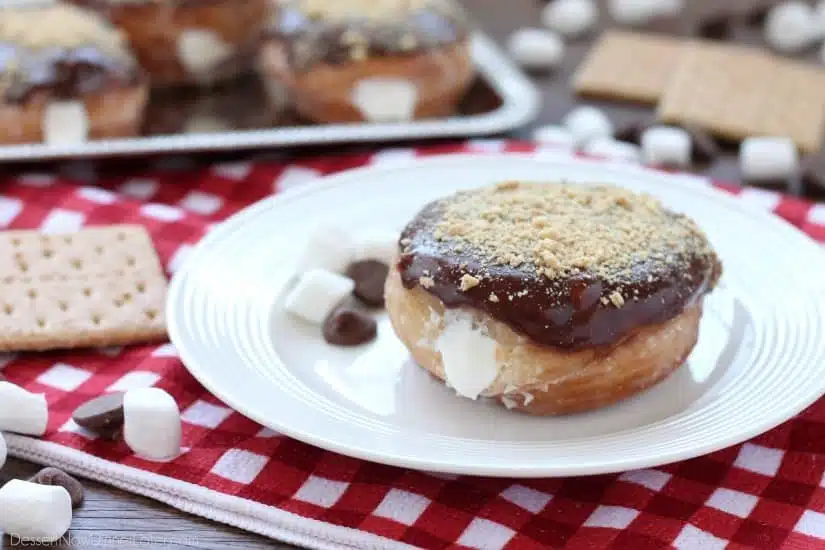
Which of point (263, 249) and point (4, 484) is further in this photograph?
point (263, 249)

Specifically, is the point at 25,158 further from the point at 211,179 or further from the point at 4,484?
the point at 4,484

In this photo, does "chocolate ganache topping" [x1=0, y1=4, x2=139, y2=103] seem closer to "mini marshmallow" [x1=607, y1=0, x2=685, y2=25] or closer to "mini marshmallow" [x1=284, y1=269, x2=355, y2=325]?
"mini marshmallow" [x1=284, y1=269, x2=355, y2=325]

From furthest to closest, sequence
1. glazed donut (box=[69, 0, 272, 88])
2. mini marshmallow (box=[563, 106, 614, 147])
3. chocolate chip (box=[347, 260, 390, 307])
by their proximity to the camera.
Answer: glazed donut (box=[69, 0, 272, 88]) < mini marshmallow (box=[563, 106, 614, 147]) < chocolate chip (box=[347, 260, 390, 307])

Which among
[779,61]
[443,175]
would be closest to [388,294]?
[443,175]

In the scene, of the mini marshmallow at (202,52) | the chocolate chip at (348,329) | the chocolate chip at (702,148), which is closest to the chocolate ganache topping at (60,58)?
the mini marshmallow at (202,52)

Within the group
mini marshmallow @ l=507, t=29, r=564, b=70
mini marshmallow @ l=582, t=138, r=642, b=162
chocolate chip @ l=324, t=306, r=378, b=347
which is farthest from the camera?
mini marshmallow @ l=507, t=29, r=564, b=70

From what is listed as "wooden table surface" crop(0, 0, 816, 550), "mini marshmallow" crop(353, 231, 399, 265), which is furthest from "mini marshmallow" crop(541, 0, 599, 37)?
"wooden table surface" crop(0, 0, 816, 550)

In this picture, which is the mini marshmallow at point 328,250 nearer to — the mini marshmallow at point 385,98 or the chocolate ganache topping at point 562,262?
the chocolate ganache topping at point 562,262
